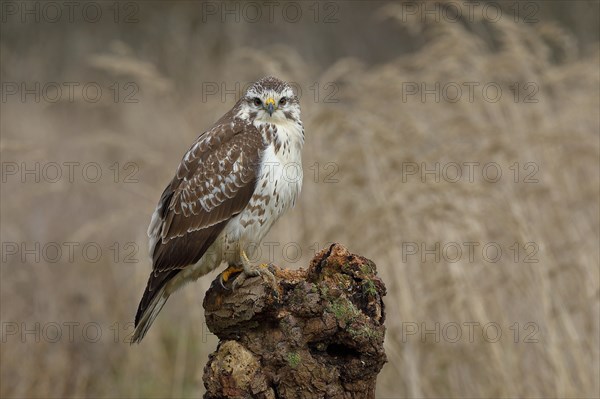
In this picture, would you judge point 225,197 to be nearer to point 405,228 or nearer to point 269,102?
point 269,102

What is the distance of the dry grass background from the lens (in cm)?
590

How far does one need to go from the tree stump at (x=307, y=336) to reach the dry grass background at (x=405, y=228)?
2020 mm

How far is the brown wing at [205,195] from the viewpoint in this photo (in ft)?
15.9

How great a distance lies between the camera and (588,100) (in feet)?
23.3

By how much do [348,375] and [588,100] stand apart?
4.39m

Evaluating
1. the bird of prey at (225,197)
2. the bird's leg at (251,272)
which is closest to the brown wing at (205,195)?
the bird of prey at (225,197)

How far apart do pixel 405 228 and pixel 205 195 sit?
1826 mm

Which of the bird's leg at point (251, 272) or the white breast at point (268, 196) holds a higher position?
the white breast at point (268, 196)

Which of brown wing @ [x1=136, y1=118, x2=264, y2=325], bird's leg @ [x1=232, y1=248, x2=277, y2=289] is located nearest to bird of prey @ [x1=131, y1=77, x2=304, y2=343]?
brown wing @ [x1=136, y1=118, x2=264, y2=325]

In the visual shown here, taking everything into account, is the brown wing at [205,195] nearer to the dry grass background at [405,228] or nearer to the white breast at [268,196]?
the white breast at [268,196]

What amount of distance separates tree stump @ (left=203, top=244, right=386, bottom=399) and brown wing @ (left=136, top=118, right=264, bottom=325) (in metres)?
1.15

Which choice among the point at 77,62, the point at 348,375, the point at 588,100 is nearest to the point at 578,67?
the point at 588,100

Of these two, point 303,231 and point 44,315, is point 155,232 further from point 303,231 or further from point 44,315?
point 44,315

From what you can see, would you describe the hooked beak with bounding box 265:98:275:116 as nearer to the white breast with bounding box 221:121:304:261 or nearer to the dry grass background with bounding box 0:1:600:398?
the white breast with bounding box 221:121:304:261
